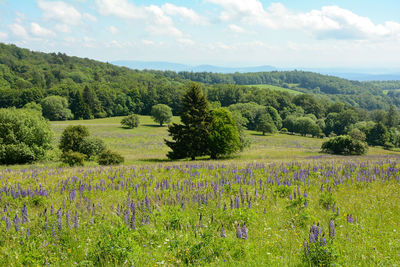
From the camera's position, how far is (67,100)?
431 ft

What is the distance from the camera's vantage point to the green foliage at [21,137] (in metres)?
31.2

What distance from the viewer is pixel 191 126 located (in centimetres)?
3556

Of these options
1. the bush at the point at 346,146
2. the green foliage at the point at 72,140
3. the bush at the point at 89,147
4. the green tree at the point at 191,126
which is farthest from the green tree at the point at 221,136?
the bush at the point at 346,146

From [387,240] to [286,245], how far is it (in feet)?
7.82

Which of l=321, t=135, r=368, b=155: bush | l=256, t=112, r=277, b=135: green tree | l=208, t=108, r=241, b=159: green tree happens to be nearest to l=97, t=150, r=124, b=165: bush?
l=208, t=108, r=241, b=159: green tree

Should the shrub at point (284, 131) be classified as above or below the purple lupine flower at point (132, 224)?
below

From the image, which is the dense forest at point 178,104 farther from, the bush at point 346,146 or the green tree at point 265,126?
the bush at point 346,146

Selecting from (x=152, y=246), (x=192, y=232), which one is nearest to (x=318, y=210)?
(x=192, y=232)

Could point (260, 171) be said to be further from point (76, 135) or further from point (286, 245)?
point (76, 135)

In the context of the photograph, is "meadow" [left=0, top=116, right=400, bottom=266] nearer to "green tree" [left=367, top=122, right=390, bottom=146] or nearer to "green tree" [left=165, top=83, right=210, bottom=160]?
"green tree" [left=165, top=83, right=210, bottom=160]

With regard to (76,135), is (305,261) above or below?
above

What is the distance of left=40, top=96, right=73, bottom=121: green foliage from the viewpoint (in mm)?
119625

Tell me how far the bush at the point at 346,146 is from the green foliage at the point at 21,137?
50.0 meters

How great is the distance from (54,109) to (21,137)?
325 feet
